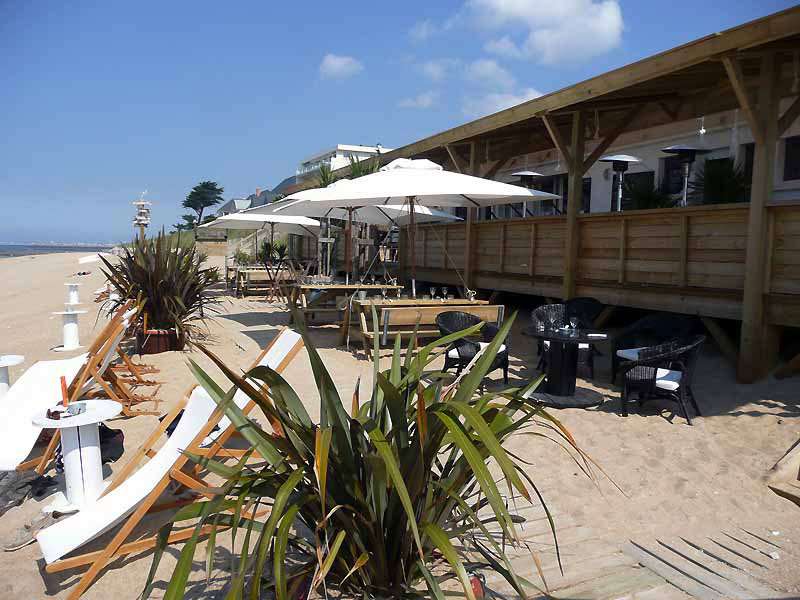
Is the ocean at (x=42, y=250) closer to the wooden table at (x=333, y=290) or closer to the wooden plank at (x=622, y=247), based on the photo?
the wooden table at (x=333, y=290)

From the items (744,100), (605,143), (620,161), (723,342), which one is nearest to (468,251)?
(620,161)

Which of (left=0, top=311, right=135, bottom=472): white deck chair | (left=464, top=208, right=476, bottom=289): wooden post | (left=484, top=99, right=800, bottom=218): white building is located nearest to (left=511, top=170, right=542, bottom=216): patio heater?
(left=484, top=99, right=800, bottom=218): white building

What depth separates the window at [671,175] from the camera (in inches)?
455

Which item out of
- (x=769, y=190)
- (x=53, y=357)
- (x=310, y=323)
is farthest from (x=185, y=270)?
(x=769, y=190)

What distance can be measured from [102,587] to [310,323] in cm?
873

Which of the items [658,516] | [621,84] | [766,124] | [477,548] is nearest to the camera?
[477,548]

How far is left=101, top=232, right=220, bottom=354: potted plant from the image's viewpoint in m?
8.16

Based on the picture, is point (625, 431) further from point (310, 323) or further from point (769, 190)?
point (310, 323)

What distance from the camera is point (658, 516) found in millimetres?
3654

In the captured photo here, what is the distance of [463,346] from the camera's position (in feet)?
22.1

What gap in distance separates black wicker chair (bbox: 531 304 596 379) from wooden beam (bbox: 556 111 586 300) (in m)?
1.53

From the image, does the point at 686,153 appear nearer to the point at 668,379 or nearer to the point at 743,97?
the point at 743,97

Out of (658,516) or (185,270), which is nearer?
(658,516)

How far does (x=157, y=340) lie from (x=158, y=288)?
0.70 m
